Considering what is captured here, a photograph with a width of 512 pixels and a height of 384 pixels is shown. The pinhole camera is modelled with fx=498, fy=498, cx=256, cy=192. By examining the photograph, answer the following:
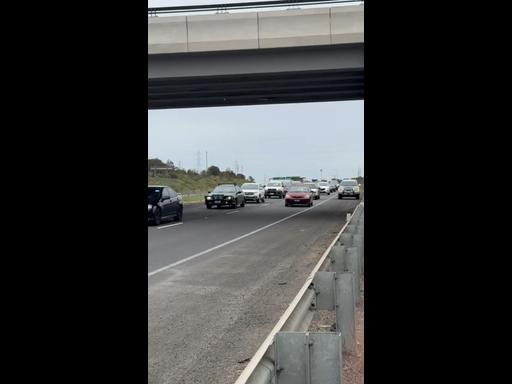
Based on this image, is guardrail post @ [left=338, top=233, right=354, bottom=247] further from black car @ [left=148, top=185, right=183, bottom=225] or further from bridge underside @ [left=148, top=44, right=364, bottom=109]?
bridge underside @ [left=148, top=44, right=364, bottom=109]

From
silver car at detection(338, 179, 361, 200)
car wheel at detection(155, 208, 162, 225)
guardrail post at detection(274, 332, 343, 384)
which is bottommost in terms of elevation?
car wheel at detection(155, 208, 162, 225)

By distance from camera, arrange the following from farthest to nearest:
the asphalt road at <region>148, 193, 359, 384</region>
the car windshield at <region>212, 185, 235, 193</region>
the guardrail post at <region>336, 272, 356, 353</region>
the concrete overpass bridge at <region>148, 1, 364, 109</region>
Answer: the car windshield at <region>212, 185, 235, 193</region>
the concrete overpass bridge at <region>148, 1, 364, 109</region>
the guardrail post at <region>336, 272, 356, 353</region>
the asphalt road at <region>148, 193, 359, 384</region>

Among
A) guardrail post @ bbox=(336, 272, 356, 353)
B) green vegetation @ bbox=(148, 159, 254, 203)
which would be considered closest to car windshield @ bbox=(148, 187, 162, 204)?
guardrail post @ bbox=(336, 272, 356, 353)

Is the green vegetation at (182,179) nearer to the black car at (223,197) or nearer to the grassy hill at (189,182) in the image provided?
the grassy hill at (189,182)

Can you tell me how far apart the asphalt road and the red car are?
1860 centimetres

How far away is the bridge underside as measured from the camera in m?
23.4

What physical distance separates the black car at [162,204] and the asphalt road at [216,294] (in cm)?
372

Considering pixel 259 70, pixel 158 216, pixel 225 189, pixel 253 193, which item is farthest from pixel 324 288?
pixel 253 193

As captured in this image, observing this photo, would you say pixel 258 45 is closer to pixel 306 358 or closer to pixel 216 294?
pixel 216 294

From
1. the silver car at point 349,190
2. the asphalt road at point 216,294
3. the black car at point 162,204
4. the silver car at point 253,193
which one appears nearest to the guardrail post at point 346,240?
the asphalt road at point 216,294

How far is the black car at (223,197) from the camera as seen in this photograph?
111 feet

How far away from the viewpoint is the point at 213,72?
24.3m
